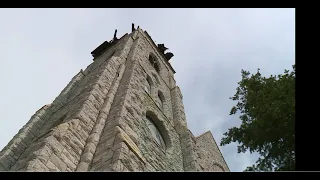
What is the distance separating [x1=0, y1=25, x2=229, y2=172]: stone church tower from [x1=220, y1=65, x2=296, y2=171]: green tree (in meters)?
2.57

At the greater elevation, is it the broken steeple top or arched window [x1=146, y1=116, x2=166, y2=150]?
the broken steeple top

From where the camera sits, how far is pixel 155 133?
1153 cm

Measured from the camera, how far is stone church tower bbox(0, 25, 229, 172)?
6551mm

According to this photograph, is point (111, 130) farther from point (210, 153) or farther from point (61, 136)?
point (210, 153)

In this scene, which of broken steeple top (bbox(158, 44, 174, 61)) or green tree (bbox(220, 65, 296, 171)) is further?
broken steeple top (bbox(158, 44, 174, 61))

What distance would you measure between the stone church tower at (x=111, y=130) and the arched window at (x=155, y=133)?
5 centimetres

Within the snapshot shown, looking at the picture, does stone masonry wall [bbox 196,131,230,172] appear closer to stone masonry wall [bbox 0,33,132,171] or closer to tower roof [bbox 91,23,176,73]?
tower roof [bbox 91,23,176,73]

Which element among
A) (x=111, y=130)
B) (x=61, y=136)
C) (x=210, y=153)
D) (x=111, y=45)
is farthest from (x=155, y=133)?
(x=111, y=45)

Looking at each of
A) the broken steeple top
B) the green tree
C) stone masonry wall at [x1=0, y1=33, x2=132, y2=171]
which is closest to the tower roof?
the broken steeple top

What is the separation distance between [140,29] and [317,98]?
19583mm

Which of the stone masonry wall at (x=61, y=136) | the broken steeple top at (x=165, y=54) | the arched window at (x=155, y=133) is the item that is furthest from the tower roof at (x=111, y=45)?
the arched window at (x=155, y=133)

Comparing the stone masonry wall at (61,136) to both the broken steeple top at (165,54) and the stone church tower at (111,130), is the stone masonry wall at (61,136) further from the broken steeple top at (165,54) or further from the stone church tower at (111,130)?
the broken steeple top at (165,54)
